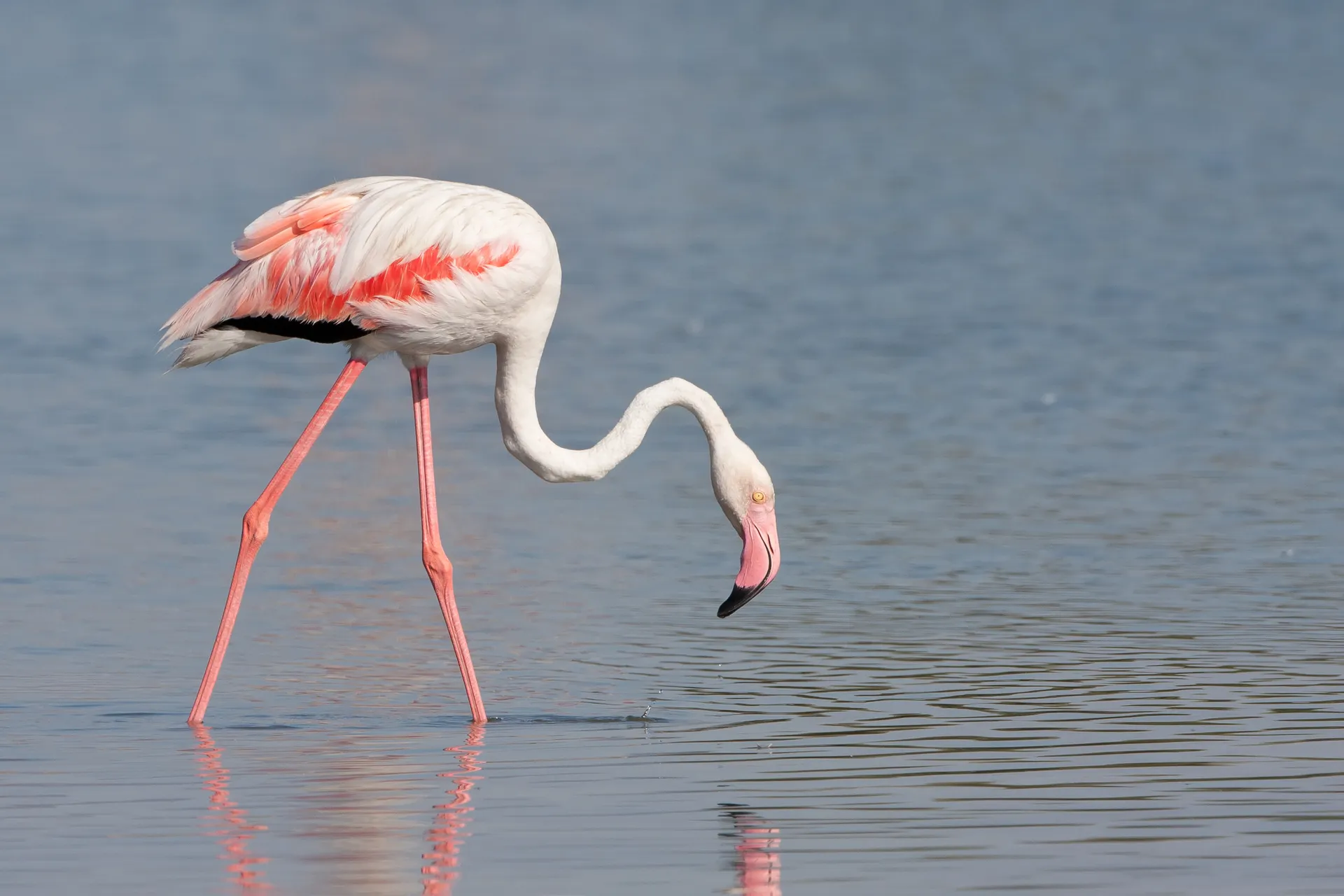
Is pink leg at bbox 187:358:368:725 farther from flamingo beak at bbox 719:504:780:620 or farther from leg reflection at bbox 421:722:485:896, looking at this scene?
flamingo beak at bbox 719:504:780:620

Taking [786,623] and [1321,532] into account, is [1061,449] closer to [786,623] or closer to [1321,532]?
[1321,532]

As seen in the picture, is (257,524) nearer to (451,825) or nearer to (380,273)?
(380,273)

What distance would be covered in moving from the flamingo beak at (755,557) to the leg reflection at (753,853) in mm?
1630

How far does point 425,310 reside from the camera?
816 centimetres

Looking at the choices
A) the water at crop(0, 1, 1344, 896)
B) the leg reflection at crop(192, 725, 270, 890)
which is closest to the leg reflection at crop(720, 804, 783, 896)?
the water at crop(0, 1, 1344, 896)

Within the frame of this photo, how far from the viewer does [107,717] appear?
761cm

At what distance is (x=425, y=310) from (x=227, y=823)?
2.44 metres

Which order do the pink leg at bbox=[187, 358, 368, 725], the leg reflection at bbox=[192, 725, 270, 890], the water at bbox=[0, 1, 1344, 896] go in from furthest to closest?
1. the pink leg at bbox=[187, 358, 368, 725]
2. the water at bbox=[0, 1, 1344, 896]
3. the leg reflection at bbox=[192, 725, 270, 890]

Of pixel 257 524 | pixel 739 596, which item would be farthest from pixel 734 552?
pixel 257 524

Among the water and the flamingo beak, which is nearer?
the water

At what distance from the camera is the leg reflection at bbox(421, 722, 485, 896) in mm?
5734

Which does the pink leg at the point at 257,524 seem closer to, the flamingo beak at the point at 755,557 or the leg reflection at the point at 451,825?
the leg reflection at the point at 451,825

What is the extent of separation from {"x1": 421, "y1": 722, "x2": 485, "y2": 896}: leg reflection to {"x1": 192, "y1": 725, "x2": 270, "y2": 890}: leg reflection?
1.33 ft

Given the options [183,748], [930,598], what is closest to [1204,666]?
[930,598]
